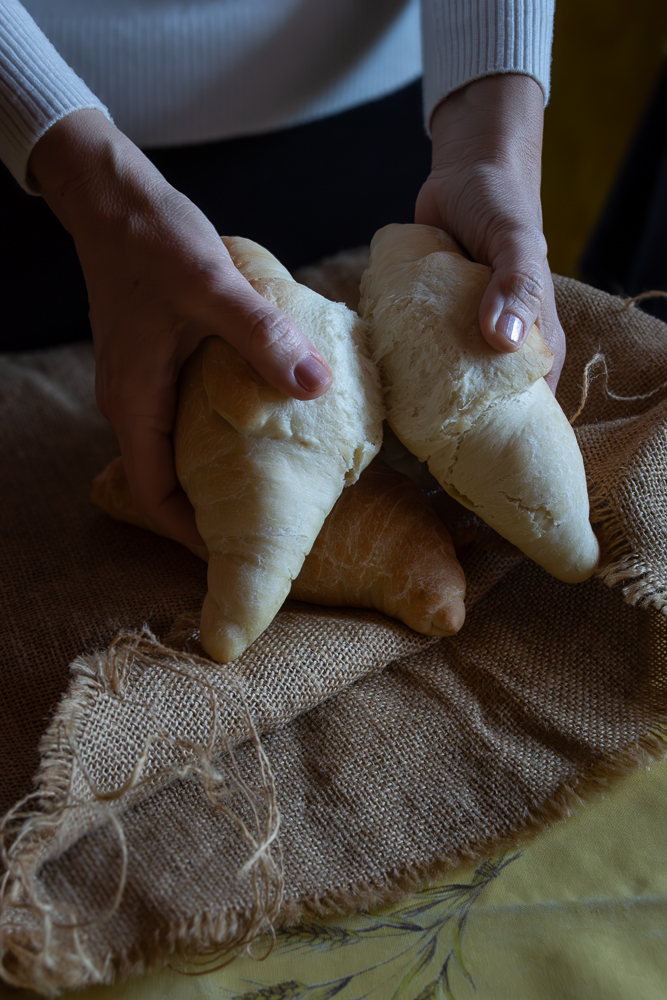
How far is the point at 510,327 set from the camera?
784mm

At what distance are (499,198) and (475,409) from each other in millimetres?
312

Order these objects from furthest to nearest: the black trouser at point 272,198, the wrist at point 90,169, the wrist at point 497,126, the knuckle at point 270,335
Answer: the black trouser at point 272,198 → the wrist at point 497,126 → the wrist at point 90,169 → the knuckle at point 270,335

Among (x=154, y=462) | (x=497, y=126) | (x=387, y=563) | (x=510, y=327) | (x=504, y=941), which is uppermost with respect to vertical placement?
(x=497, y=126)

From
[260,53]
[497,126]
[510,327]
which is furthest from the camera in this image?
[260,53]

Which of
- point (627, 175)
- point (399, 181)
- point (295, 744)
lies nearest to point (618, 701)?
point (295, 744)

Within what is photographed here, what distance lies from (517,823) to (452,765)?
87 millimetres

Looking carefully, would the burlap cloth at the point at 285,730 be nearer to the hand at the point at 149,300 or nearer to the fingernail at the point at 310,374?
the hand at the point at 149,300

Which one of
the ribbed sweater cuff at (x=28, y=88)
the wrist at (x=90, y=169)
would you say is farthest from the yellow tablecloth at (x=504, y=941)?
the ribbed sweater cuff at (x=28, y=88)

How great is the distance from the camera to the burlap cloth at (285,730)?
2.25 ft

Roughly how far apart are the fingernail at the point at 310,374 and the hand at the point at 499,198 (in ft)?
0.60

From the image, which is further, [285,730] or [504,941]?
[285,730]

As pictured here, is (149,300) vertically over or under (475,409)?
over

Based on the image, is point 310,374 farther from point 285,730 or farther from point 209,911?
point 209,911

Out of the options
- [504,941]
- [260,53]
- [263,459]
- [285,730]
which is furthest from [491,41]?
[504,941]
